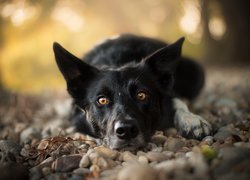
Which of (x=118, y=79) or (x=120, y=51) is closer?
(x=118, y=79)

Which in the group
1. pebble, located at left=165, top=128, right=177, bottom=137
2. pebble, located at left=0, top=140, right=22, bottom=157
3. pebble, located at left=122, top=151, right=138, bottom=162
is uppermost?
pebble, located at left=165, top=128, right=177, bottom=137

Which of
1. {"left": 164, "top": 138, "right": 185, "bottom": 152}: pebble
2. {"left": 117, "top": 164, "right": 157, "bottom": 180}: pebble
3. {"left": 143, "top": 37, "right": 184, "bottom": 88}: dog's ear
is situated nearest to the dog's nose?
{"left": 164, "top": 138, "right": 185, "bottom": 152}: pebble

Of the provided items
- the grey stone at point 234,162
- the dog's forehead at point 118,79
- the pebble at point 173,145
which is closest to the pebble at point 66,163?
the pebble at point 173,145

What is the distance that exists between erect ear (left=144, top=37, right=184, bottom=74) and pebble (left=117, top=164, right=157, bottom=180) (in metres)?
1.80

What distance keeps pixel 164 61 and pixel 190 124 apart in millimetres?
746

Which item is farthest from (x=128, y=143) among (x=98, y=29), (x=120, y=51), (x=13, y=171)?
(x=98, y=29)

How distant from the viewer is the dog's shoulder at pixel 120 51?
5008 mm

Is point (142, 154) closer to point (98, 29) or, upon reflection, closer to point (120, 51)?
point (120, 51)

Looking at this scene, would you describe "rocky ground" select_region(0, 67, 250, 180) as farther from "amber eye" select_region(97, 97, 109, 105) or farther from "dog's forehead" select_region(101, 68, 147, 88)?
"dog's forehead" select_region(101, 68, 147, 88)

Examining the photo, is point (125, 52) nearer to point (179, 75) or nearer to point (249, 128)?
point (179, 75)

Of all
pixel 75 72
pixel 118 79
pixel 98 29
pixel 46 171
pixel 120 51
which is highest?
pixel 98 29

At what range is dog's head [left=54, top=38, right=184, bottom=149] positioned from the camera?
137 inches

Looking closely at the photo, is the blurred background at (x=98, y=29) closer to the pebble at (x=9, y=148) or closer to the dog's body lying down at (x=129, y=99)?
the dog's body lying down at (x=129, y=99)

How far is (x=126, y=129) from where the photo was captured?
11.0 feet
